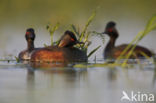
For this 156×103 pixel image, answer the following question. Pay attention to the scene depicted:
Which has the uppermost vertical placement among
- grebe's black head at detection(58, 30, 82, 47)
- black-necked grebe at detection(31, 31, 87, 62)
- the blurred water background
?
the blurred water background

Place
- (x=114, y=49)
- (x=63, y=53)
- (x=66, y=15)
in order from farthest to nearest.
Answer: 1. (x=66, y=15)
2. (x=114, y=49)
3. (x=63, y=53)

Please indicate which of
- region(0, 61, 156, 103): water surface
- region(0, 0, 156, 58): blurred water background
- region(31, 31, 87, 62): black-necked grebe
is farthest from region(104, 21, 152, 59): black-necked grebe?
region(0, 0, 156, 58): blurred water background

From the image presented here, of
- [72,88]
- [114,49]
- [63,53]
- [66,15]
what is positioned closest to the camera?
[72,88]

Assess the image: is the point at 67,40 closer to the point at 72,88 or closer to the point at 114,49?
the point at 114,49

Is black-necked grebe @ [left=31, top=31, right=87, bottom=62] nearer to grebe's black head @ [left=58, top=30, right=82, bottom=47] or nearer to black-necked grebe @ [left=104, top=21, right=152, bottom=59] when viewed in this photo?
grebe's black head @ [left=58, top=30, right=82, bottom=47]

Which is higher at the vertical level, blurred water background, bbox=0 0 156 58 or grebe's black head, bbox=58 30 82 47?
blurred water background, bbox=0 0 156 58

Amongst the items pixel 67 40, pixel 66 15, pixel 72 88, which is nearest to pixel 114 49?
pixel 67 40

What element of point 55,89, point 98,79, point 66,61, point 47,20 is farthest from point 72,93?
point 47,20

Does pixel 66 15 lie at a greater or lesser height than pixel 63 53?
greater

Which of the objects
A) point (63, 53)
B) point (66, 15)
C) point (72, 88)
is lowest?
point (72, 88)

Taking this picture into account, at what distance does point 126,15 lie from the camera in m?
3.99

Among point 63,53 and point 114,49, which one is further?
point 114,49

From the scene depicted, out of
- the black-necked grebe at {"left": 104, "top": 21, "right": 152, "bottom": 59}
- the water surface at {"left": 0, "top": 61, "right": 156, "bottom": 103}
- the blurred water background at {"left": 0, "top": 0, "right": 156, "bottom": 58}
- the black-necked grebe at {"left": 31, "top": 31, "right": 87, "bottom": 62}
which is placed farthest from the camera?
the blurred water background at {"left": 0, "top": 0, "right": 156, "bottom": 58}

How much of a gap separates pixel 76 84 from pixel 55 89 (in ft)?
0.32
